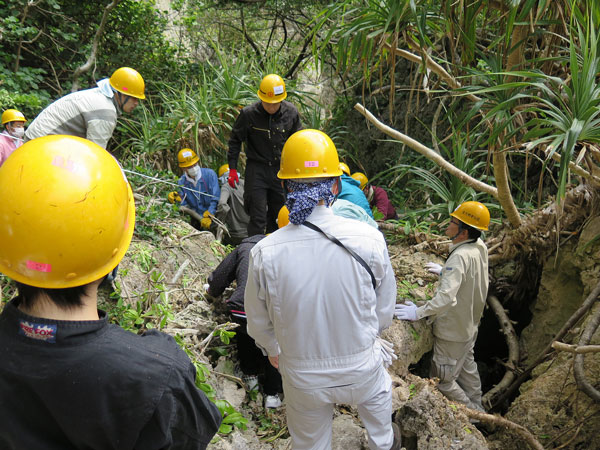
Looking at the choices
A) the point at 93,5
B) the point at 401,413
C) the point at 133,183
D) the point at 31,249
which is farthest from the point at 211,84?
the point at 31,249

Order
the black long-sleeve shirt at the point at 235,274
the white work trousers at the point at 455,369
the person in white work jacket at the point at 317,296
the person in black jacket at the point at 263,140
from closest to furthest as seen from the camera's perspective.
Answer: the person in white work jacket at the point at 317,296 → the black long-sleeve shirt at the point at 235,274 → the white work trousers at the point at 455,369 → the person in black jacket at the point at 263,140

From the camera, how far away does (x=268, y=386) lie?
115 inches

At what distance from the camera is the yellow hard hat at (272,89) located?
4.30 m

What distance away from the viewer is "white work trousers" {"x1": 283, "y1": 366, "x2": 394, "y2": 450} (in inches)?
75.3

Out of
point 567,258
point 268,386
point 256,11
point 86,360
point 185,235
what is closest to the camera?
point 86,360

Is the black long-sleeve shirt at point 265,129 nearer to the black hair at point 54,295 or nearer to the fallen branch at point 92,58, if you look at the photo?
the black hair at point 54,295

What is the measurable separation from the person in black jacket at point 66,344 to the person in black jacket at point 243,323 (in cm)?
189

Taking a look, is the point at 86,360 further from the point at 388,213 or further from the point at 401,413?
the point at 388,213

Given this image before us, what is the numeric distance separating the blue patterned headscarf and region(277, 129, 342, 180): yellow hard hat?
0.04 meters

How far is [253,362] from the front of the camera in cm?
302

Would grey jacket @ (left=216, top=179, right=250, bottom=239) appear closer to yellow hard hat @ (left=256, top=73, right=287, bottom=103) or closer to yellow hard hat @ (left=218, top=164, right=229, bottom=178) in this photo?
yellow hard hat @ (left=218, top=164, right=229, bottom=178)

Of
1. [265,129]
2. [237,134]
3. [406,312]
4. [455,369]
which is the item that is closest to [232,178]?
[237,134]

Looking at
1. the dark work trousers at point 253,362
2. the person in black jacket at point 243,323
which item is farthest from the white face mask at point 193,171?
the dark work trousers at point 253,362

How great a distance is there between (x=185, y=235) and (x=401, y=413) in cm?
265
